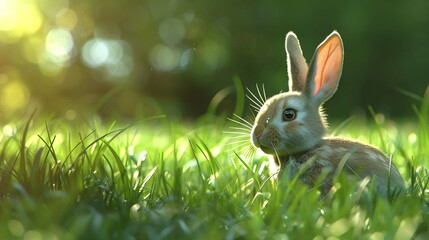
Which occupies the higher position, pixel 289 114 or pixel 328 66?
pixel 328 66

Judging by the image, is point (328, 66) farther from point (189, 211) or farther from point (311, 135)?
point (189, 211)

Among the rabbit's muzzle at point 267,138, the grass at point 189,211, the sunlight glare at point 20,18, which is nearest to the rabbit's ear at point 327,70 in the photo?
the rabbit's muzzle at point 267,138

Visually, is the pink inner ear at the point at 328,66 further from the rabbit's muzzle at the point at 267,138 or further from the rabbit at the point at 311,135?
the rabbit's muzzle at the point at 267,138

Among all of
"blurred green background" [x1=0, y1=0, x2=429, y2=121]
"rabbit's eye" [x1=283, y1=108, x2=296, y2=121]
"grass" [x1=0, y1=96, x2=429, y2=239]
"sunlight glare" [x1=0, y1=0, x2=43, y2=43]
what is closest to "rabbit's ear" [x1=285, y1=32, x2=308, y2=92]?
"rabbit's eye" [x1=283, y1=108, x2=296, y2=121]

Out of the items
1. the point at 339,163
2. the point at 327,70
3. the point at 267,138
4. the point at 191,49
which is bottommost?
the point at 191,49

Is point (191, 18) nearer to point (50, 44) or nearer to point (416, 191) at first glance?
point (50, 44)

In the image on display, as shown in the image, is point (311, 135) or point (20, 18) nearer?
point (311, 135)

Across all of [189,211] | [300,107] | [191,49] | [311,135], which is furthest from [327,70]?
[191,49]

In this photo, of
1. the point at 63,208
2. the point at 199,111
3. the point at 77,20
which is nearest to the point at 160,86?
the point at 199,111
